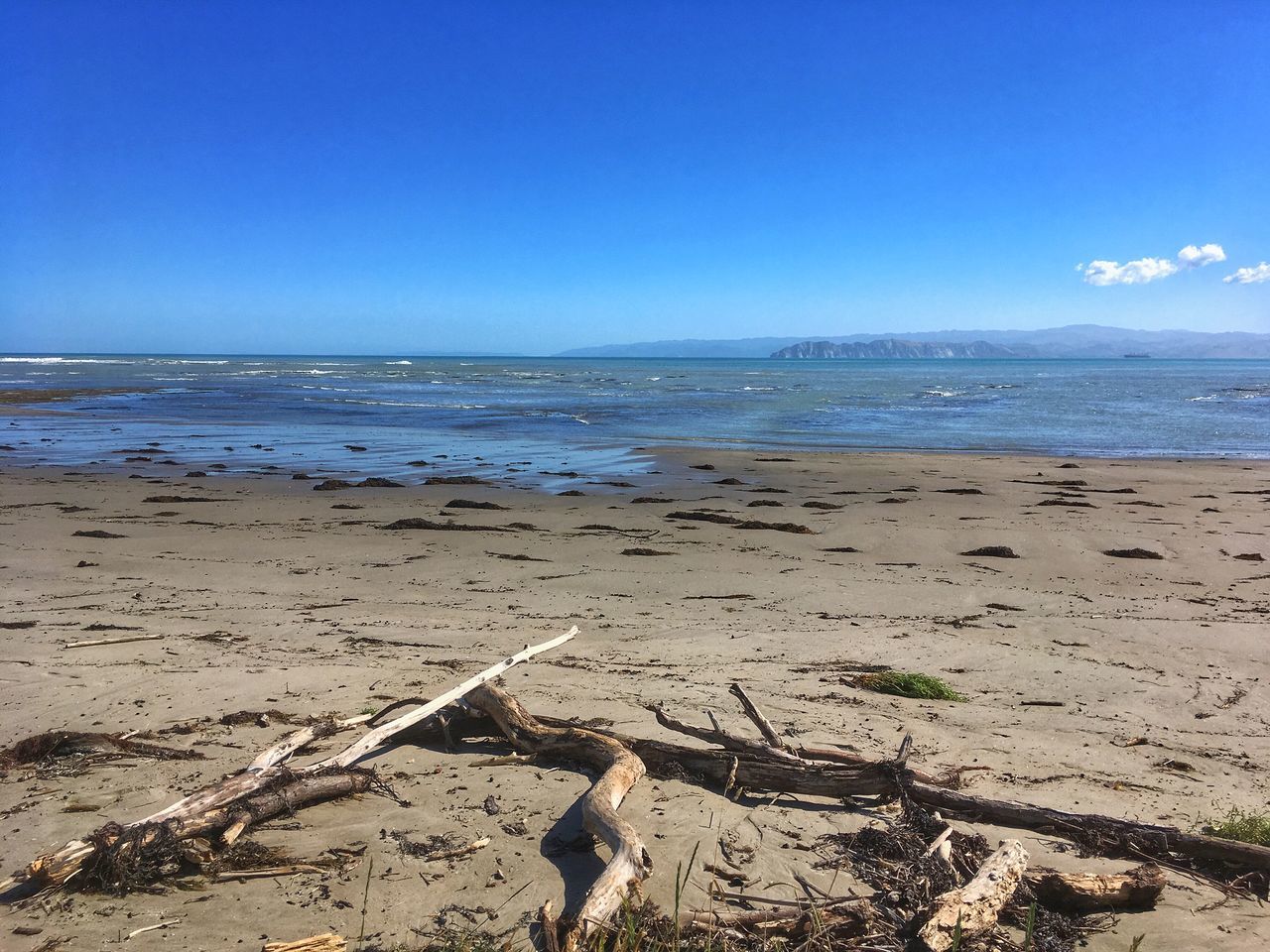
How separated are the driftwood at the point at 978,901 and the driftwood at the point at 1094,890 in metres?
0.09

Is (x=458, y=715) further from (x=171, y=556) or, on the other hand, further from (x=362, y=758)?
(x=171, y=556)

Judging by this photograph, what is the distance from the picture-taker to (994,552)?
9977 mm

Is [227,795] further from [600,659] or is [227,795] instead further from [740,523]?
[740,523]

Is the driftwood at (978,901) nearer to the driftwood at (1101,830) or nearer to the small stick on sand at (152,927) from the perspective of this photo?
the driftwood at (1101,830)

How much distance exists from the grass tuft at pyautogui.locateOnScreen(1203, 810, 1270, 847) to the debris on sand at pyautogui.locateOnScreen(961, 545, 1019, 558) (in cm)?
645

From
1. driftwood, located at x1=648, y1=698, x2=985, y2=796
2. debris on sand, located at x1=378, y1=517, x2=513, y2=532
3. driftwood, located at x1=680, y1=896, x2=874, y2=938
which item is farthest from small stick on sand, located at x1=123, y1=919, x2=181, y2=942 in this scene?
debris on sand, located at x1=378, y1=517, x2=513, y2=532

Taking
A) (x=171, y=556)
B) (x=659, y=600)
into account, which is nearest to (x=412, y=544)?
(x=171, y=556)

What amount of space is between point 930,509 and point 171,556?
11.3 m

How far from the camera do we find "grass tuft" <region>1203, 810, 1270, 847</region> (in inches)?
134

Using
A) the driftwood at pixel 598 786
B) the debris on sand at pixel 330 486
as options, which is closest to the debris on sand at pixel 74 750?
the driftwood at pixel 598 786

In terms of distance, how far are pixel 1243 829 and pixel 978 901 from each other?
1637 millimetres

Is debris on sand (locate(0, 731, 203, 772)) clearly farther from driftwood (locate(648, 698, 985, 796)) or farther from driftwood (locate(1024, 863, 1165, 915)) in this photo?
driftwood (locate(1024, 863, 1165, 915))

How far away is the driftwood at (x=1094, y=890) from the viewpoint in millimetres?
2971

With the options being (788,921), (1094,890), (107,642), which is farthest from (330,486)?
(1094,890)
